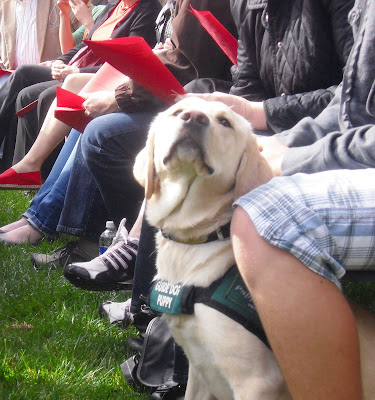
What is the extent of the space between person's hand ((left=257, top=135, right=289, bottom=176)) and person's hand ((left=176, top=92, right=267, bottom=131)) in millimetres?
352

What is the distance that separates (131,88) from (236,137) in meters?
1.10

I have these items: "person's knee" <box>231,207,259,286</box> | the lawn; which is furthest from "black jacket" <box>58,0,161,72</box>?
"person's knee" <box>231,207,259,286</box>

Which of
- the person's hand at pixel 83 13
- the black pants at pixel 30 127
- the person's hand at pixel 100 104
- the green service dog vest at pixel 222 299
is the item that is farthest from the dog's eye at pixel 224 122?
the person's hand at pixel 83 13

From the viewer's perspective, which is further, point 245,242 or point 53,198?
point 53,198

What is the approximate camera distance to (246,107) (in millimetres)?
2432

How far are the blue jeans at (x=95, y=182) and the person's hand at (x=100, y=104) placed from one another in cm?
17

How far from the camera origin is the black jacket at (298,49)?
230cm

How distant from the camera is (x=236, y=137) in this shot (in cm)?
199

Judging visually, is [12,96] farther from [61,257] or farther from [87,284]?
[87,284]

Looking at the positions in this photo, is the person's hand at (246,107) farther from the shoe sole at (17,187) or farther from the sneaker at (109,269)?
the shoe sole at (17,187)

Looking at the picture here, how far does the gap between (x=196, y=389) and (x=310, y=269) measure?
851 millimetres

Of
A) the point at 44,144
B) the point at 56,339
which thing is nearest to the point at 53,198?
the point at 44,144

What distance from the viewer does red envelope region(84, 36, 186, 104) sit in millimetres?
2303

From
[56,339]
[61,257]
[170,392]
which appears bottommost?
[61,257]
